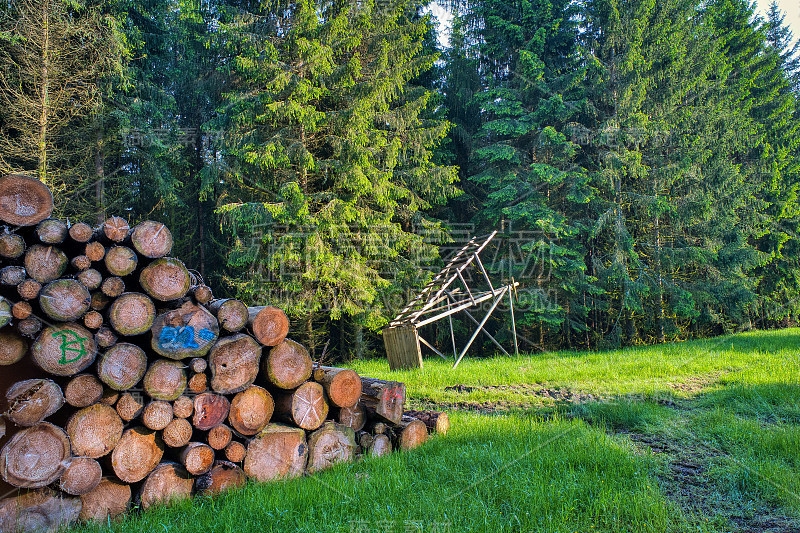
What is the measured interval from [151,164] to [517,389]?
11.4m

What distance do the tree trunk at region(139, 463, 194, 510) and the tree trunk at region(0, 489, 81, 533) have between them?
450 millimetres

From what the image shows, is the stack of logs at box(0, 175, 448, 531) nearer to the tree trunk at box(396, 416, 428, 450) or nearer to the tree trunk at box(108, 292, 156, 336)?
the tree trunk at box(108, 292, 156, 336)

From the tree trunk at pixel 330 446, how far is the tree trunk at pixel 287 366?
1.81 ft

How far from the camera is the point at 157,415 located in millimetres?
3768

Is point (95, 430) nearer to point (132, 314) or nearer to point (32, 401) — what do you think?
point (32, 401)

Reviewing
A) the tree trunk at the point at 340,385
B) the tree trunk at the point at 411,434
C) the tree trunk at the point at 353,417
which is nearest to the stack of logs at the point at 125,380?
the tree trunk at the point at 340,385

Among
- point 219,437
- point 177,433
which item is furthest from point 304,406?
point 177,433

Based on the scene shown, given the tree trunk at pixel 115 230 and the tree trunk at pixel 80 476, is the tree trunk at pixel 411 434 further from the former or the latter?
the tree trunk at pixel 115 230

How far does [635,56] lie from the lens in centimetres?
1488

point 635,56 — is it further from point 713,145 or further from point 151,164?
point 151,164

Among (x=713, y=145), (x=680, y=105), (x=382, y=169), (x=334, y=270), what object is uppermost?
(x=680, y=105)

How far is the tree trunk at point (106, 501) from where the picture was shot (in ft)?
11.4

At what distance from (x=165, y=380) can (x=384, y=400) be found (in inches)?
84.9

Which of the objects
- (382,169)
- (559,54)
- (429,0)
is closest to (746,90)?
(559,54)
